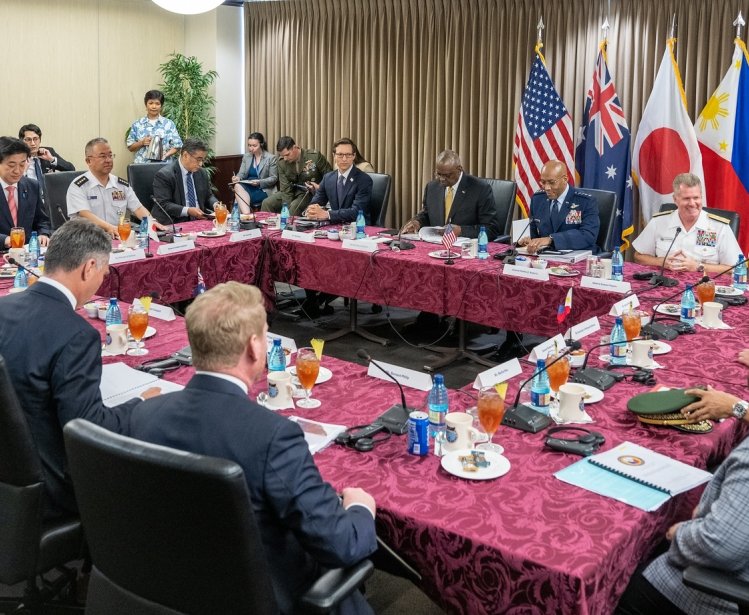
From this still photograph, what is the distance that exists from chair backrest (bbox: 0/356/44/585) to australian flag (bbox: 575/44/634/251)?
5.16 m

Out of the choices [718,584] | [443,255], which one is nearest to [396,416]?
[718,584]

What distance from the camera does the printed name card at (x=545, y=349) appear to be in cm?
277

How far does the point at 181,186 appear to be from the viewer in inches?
246

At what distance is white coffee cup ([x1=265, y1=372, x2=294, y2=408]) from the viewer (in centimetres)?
254

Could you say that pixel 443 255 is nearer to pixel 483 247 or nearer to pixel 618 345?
pixel 483 247

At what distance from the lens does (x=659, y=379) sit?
279cm

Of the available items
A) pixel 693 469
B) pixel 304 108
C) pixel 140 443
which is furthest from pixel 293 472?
pixel 304 108

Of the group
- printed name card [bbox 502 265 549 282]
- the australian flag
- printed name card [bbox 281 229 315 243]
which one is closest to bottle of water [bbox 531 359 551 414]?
printed name card [bbox 502 265 549 282]

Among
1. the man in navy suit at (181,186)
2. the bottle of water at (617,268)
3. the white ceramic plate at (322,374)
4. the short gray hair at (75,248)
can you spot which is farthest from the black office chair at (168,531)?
the man in navy suit at (181,186)

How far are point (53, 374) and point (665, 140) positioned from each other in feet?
17.1

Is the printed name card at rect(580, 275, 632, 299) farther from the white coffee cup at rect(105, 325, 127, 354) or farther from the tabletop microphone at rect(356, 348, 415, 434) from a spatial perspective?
the white coffee cup at rect(105, 325, 127, 354)

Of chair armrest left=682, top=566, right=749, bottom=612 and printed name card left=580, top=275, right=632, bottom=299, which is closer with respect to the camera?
chair armrest left=682, top=566, right=749, bottom=612

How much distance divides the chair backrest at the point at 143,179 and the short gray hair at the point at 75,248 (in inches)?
153

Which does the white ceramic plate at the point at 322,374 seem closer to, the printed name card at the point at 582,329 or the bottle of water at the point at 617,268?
the printed name card at the point at 582,329
